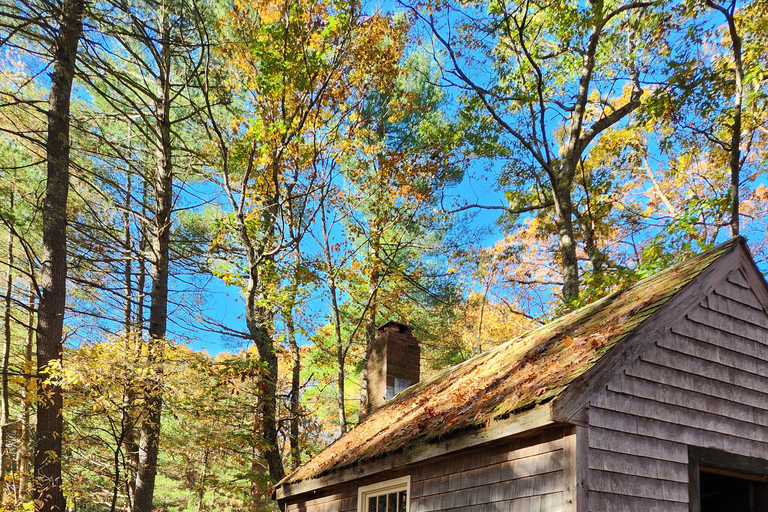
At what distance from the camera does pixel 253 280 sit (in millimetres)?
12250

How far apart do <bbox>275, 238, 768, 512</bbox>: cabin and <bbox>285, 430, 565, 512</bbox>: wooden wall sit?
13 mm

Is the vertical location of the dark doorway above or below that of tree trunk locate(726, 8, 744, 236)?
below

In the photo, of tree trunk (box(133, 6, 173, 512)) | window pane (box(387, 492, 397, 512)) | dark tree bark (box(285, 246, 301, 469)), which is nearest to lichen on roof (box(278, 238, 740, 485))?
window pane (box(387, 492, 397, 512))

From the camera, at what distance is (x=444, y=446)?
515 cm

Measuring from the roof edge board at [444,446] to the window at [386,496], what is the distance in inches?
9.4

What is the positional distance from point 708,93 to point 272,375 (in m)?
12.3

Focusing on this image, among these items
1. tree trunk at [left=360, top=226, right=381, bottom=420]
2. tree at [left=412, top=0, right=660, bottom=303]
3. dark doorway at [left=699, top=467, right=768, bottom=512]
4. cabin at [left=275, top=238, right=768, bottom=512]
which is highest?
tree at [left=412, top=0, right=660, bottom=303]

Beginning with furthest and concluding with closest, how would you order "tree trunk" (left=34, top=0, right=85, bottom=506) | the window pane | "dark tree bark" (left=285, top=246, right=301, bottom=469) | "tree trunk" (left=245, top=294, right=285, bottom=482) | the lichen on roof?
"dark tree bark" (left=285, top=246, right=301, bottom=469), "tree trunk" (left=245, top=294, right=285, bottom=482), "tree trunk" (left=34, top=0, right=85, bottom=506), the window pane, the lichen on roof

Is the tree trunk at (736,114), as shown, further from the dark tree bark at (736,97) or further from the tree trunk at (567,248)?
the tree trunk at (567,248)

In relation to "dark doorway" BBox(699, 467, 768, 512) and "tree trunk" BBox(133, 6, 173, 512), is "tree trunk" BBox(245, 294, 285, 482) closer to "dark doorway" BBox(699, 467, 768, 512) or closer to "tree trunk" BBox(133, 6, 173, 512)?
"tree trunk" BBox(133, 6, 173, 512)

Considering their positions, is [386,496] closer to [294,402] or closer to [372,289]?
[294,402]

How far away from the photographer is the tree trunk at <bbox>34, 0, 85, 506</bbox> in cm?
941

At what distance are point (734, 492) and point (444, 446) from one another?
3157 mm

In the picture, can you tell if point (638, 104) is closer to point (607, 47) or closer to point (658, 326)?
point (607, 47)
